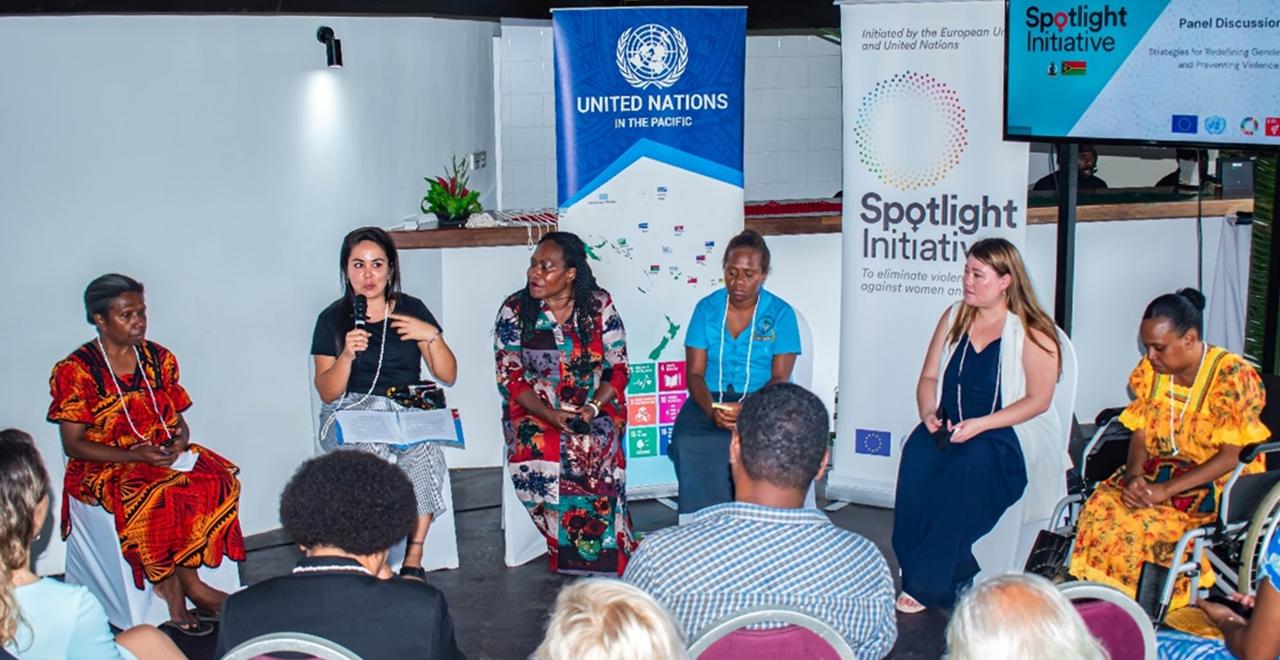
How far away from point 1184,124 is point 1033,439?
1330mm

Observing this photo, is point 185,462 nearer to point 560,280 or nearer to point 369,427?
point 369,427

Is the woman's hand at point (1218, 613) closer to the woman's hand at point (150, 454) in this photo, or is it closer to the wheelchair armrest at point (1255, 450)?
the wheelchair armrest at point (1255, 450)

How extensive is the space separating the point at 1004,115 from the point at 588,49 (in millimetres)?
1718

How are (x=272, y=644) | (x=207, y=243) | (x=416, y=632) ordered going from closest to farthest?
1. (x=272, y=644)
2. (x=416, y=632)
3. (x=207, y=243)

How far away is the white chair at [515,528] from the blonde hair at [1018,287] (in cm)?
202

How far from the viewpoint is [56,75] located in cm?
492

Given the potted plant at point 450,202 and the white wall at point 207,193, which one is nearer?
the white wall at point 207,193

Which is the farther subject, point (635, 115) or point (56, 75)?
point (635, 115)

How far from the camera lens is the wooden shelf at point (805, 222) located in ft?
19.8

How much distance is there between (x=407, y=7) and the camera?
19.6 feet

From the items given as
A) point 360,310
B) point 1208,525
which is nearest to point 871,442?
point 1208,525

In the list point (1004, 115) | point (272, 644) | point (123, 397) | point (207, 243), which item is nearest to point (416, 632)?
point (272, 644)

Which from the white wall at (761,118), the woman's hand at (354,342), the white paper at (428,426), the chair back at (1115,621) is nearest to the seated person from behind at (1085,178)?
the white wall at (761,118)

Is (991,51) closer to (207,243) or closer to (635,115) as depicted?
(635,115)
